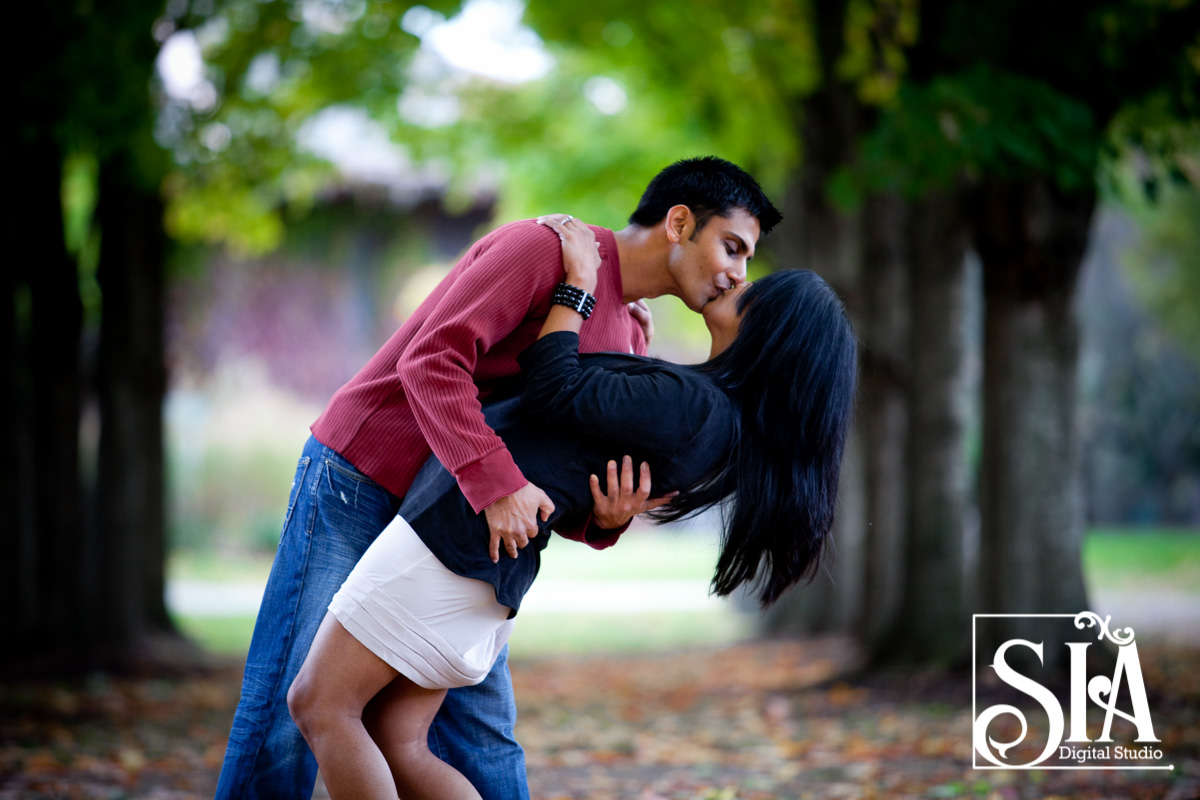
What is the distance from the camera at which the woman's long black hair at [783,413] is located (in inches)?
113

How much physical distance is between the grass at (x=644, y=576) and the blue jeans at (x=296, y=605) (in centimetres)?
672

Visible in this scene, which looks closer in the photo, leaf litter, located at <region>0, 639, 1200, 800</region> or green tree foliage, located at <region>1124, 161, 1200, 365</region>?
leaf litter, located at <region>0, 639, 1200, 800</region>

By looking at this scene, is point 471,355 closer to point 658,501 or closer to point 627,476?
point 627,476

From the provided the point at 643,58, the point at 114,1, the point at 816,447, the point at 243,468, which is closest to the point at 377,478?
the point at 816,447

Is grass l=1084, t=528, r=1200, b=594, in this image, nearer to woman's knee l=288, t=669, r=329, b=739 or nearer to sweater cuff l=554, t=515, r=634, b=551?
sweater cuff l=554, t=515, r=634, b=551

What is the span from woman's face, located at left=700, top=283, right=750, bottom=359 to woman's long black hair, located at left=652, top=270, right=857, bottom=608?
4 centimetres

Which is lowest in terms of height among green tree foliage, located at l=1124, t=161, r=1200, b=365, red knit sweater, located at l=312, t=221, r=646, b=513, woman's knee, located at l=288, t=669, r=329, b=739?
woman's knee, located at l=288, t=669, r=329, b=739

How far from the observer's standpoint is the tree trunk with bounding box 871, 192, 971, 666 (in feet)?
28.1

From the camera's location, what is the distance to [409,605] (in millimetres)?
2707

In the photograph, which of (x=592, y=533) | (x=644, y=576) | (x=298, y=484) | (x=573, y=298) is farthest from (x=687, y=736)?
(x=644, y=576)

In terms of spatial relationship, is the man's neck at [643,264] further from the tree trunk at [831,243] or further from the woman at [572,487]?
the tree trunk at [831,243]

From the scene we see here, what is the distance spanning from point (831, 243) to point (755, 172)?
1.79m

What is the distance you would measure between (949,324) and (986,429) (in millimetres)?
1270

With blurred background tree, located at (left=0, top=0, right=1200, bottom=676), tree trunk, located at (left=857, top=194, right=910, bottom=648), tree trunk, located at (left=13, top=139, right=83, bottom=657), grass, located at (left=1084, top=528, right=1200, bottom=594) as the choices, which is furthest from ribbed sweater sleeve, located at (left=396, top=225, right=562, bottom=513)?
grass, located at (left=1084, top=528, right=1200, bottom=594)
